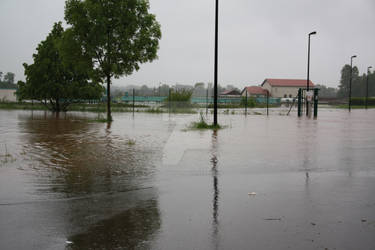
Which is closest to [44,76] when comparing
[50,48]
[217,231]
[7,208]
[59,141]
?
[50,48]

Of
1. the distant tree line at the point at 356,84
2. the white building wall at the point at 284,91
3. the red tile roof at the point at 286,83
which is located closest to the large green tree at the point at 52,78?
the white building wall at the point at 284,91

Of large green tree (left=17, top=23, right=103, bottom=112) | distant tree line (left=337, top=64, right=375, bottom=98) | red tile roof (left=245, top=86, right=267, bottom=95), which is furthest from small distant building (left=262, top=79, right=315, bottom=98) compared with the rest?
large green tree (left=17, top=23, right=103, bottom=112)

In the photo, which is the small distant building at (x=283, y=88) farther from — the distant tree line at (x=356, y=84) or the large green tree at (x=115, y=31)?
the large green tree at (x=115, y=31)

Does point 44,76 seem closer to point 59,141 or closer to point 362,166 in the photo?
point 59,141

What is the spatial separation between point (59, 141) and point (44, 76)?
65.3ft

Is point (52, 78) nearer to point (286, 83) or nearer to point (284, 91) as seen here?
point (284, 91)

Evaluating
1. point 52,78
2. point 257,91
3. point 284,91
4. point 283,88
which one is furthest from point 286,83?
point 52,78

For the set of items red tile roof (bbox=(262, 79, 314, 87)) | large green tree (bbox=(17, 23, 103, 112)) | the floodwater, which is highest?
red tile roof (bbox=(262, 79, 314, 87))

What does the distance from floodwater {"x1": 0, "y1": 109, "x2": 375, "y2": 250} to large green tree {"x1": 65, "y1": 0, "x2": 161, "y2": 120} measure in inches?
499

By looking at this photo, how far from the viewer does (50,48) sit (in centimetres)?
3039

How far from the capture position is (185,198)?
5676 millimetres

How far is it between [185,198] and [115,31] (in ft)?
61.0

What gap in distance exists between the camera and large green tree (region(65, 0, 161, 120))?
21.8 metres

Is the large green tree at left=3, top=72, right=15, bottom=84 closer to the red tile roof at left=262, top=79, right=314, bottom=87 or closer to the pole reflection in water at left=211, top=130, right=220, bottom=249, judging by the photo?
the red tile roof at left=262, top=79, right=314, bottom=87
